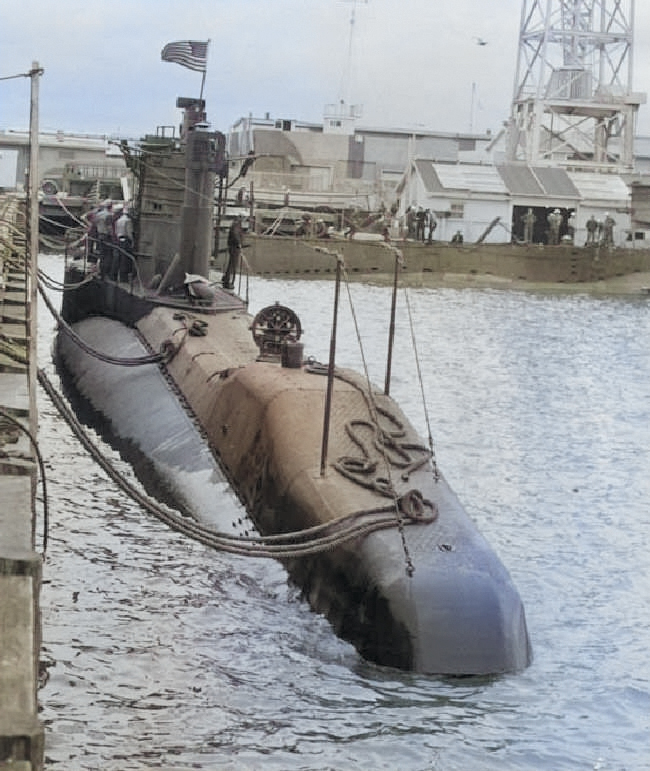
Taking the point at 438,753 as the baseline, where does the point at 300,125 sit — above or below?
above

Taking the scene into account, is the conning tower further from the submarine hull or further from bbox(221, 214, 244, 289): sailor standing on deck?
the submarine hull

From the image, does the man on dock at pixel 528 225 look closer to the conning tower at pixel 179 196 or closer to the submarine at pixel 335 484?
the conning tower at pixel 179 196

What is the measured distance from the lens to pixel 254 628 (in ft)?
43.9

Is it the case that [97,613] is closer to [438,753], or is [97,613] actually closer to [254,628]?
[254,628]

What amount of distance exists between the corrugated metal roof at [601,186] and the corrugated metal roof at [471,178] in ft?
17.3

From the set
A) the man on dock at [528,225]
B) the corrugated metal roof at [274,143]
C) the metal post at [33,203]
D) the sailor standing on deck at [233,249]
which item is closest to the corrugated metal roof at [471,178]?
the man on dock at [528,225]

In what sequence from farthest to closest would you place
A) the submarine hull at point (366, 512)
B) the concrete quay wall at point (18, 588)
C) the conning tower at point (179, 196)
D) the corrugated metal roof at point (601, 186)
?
1. the corrugated metal roof at point (601, 186)
2. the conning tower at point (179, 196)
3. the submarine hull at point (366, 512)
4. the concrete quay wall at point (18, 588)

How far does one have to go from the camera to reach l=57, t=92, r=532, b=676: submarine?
11453 millimetres

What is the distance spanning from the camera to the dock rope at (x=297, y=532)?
12.0 m

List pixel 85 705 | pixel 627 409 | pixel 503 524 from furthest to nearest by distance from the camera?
1. pixel 627 409
2. pixel 503 524
3. pixel 85 705

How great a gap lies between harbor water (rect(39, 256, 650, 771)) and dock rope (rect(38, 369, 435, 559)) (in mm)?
882

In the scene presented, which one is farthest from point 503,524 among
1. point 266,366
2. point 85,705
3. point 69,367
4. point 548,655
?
point 69,367

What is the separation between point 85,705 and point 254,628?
235 cm

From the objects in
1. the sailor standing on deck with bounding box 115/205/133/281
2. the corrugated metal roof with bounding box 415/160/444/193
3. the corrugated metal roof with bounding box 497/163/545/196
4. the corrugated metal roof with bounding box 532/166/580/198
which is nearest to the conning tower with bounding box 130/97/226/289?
the sailor standing on deck with bounding box 115/205/133/281
